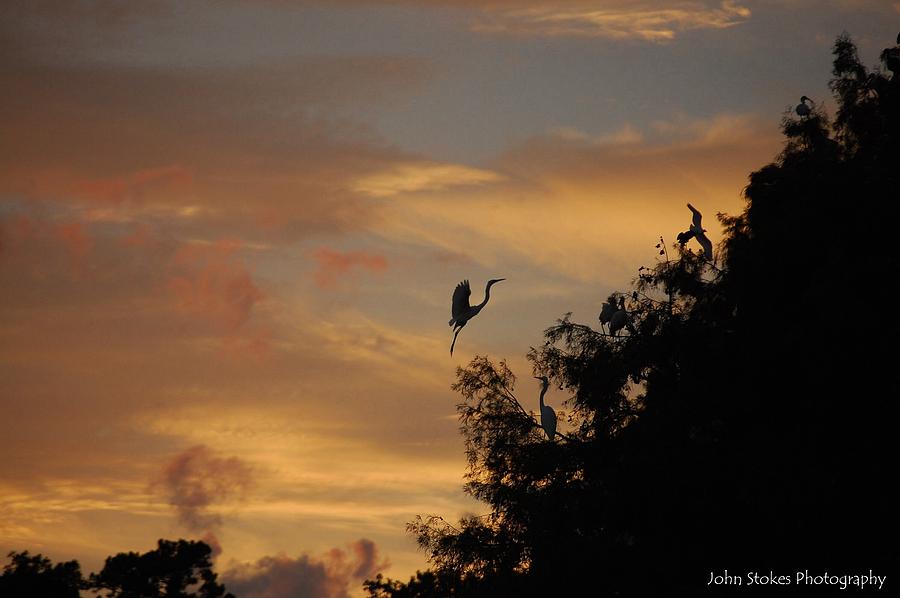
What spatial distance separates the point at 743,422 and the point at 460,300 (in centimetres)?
574

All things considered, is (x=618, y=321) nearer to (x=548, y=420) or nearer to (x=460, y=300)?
(x=548, y=420)

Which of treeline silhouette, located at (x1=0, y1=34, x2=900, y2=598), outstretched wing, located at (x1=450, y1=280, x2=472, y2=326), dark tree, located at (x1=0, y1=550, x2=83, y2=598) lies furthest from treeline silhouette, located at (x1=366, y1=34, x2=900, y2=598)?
dark tree, located at (x1=0, y1=550, x2=83, y2=598)

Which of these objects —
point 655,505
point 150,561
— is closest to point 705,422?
point 655,505

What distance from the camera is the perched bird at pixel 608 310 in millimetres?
28625

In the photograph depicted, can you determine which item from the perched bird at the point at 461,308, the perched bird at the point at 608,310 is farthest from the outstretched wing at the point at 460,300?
the perched bird at the point at 608,310

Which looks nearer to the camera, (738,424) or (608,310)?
(738,424)

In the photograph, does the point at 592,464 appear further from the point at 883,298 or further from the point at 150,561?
the point at 150,561

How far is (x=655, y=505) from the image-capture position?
22.0 metres

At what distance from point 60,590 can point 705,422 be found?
3454cm

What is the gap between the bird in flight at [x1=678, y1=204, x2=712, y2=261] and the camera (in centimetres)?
2719

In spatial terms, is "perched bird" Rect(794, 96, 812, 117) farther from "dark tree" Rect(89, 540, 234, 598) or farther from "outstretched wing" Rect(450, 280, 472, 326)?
"dark tree" Rect(89, 540, 234, 598)

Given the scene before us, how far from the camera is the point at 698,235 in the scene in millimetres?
27500

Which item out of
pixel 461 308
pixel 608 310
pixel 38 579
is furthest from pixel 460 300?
pixel 38 579

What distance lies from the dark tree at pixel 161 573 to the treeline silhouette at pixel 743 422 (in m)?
29.4
